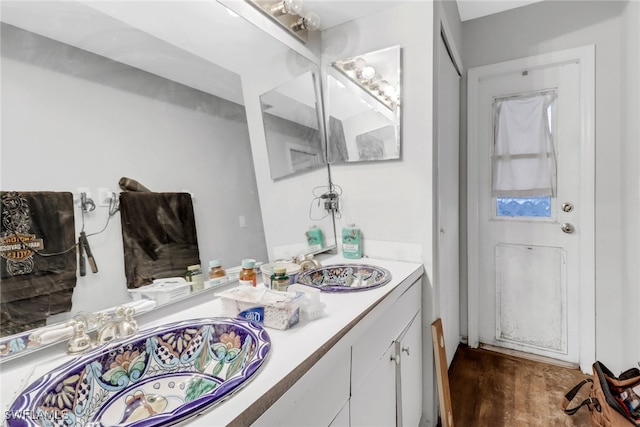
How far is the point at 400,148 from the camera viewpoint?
156cm

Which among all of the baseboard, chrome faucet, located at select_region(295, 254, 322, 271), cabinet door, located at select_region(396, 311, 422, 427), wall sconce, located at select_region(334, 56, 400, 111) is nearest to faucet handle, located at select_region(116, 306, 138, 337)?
chrome faucet, located at select_region(295, 254, 322, 271)

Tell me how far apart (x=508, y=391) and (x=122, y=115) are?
237 centimetres

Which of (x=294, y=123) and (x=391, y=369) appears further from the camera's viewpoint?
(x=294, y=123)

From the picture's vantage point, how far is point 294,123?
163 centimetres

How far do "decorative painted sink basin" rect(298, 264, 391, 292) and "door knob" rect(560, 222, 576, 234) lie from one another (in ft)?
4.85

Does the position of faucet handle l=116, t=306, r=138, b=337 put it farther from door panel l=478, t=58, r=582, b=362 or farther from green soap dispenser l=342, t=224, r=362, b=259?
door panel l=478, t=58, r=582, b=362

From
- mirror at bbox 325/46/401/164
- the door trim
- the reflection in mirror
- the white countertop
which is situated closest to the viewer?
the white countertop

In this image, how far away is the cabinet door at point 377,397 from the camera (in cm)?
90

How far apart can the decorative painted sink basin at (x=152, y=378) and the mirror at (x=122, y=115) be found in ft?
0.59

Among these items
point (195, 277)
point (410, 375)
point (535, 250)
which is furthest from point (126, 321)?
point (535, 250)

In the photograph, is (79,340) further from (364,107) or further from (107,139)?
(364,107)

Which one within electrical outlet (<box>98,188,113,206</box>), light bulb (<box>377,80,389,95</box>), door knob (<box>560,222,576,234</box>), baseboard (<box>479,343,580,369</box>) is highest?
light bulb (<box>377,80,389,95</box>)

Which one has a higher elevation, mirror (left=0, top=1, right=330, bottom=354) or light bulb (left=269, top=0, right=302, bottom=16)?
light bulb (left=269, top=0, right=302, bottom=16)

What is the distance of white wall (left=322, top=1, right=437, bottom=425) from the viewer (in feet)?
4.88
